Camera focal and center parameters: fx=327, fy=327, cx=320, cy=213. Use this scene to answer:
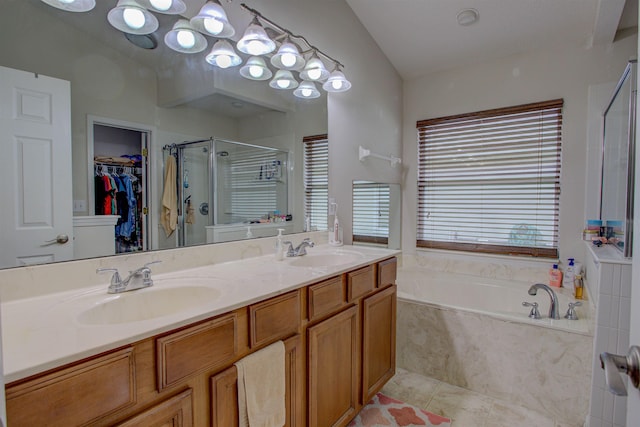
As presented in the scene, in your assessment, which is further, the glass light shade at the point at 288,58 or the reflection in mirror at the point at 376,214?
the reflection in mirror at the point at 376,214

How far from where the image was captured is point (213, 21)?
158cm

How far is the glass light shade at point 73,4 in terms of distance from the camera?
115 centimetres

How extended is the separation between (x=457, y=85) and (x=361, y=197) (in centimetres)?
146

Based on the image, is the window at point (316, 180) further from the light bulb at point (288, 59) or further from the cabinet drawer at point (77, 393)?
the cabinet drawer at point (77, 393)

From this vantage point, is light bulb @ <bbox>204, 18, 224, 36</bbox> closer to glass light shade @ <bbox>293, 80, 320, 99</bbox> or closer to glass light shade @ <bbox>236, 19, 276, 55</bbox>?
glass light shade @ <bbox>236, 19, 276, 55</bbox>

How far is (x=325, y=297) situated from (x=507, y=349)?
145cm

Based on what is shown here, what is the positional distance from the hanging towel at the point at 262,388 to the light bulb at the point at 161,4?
145 centimetres

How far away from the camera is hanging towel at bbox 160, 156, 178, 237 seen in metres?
1.50

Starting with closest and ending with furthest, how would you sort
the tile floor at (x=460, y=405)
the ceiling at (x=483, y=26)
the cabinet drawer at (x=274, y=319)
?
the cabinet drawer at (x=274, y=319) < the tile floor at (x=460, y=405) < the ceiling at (x=483, y=26)

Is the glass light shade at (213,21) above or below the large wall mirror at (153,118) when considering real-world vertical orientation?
above

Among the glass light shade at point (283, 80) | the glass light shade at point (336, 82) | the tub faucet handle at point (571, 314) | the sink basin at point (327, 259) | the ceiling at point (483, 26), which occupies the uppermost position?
the ceiling at point (483, 26)

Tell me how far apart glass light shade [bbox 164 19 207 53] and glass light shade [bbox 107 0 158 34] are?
95 mm

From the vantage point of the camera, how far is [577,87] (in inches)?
102

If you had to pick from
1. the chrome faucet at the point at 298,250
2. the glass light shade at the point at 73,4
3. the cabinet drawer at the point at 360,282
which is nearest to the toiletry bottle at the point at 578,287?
the cabinet drawer at the point at 360,282
